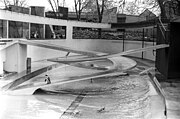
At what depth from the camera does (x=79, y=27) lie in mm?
28891

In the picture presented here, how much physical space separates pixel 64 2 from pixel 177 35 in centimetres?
3810

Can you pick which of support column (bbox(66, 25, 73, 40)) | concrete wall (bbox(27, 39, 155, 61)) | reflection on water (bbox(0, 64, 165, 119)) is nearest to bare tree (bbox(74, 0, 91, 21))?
concrete wall (bbox(27, 39, 155, 61))

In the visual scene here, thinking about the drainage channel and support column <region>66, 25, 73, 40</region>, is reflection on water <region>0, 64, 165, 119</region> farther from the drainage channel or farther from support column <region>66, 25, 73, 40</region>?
support column <region>66, 25, 73, 40</region>

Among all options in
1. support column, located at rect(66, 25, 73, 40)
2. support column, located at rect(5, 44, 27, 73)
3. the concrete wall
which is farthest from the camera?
support column, located at rect(66, 25, 73, 40)

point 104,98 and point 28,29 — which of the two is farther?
point 28,29

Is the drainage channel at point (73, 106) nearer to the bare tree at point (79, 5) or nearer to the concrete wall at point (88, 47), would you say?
the concrete wall at point (88, 47)

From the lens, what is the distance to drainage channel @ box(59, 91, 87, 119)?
779 cm

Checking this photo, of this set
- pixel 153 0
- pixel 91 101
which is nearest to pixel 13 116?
pixel 91 101

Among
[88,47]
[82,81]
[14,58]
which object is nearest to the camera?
[82,81]

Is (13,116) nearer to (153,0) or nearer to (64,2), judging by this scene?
(153,0)

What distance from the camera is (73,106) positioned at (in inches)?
349

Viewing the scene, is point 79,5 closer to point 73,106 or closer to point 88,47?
point 88,47

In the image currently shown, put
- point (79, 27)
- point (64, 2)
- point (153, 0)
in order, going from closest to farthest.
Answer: point (153, 0)
point (79, 27)
point (64, 2)

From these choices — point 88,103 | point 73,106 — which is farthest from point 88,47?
point 73,106
